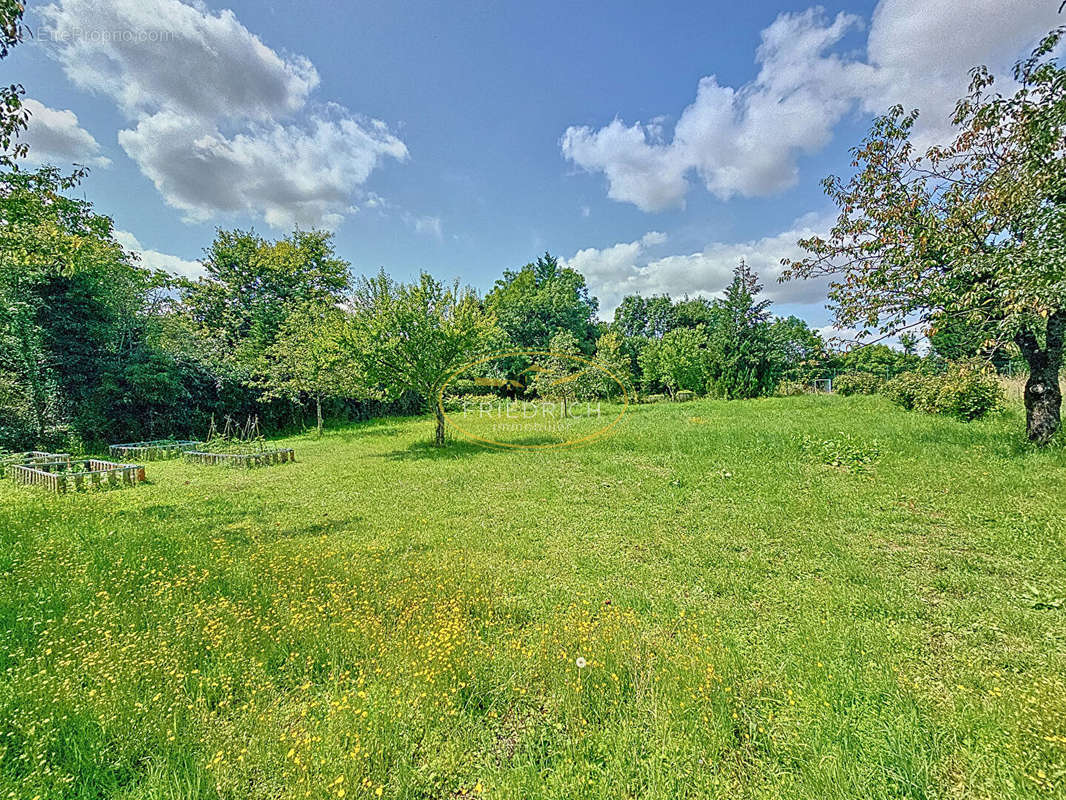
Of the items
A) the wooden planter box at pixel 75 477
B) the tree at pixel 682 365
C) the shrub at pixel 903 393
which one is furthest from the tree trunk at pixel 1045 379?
the tree at pixel 682 365

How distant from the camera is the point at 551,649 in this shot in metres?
3.07

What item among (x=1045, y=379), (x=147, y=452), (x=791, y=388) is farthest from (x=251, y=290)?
(x=791, y=388)

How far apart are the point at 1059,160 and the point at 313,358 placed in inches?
807

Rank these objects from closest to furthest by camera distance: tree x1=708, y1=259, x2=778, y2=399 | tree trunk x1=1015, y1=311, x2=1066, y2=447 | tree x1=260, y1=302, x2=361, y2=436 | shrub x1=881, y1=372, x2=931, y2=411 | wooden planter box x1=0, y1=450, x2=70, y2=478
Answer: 1. tree trunk x1=1015, y1=311, x2=1066, y2=447
2. wooden planter box x1=0, y1=450, x2=70, y2=478
3. shrub x1=881, y1=372, x2=931, y2=411
4. tree x1=260, y1=302, x2=361, y2=436
5. tree x1=708, y1=259, x2=778, y2=399

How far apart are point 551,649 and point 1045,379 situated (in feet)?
35.6

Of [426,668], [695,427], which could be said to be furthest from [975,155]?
[426,668]

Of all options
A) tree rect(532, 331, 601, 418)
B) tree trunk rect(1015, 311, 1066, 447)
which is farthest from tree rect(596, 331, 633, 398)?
tree trunk rect(1015, 311, 1066, 447)

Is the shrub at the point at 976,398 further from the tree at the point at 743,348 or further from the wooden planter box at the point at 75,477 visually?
the wooden planter box at the point at 75,477

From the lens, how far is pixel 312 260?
27.2m

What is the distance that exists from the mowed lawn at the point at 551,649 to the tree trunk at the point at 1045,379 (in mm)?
1658

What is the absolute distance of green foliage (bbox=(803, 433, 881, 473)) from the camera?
7971 millimetres

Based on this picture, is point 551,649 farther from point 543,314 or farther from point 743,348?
point 543,314

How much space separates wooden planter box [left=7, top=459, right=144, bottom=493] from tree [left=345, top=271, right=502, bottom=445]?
5912 mm

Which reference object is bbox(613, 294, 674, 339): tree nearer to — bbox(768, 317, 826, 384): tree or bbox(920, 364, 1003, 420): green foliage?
bbox(768, 317, 826, 384): tree
